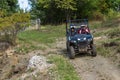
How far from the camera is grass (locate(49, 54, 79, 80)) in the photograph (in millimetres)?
13978

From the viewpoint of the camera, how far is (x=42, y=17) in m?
51.8

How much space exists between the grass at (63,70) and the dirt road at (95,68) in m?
0.32

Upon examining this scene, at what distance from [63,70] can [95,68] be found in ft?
5.44

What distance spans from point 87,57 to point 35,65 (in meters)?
3.45

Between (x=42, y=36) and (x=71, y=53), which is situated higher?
(x=71, y=53)

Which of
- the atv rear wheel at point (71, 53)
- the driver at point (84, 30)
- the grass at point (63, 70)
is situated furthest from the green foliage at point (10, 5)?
the grass at point (63, 70)

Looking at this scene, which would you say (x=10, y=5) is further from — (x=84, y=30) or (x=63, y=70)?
(x=63, y=70)

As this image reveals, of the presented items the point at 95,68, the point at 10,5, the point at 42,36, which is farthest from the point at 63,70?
the point at 10,5

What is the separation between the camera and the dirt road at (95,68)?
14197mm

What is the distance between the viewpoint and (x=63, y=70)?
49.9ft

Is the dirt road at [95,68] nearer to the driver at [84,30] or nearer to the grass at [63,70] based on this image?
the grass at [63,70]

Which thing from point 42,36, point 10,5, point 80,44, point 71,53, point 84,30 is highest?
point 10,5

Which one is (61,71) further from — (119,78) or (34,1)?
(34,1)

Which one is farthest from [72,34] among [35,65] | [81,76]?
[81,76]
